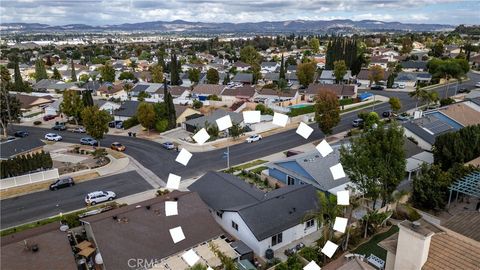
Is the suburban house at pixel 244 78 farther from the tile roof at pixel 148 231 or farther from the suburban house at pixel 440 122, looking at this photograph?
the tile roof at pixel 148 231

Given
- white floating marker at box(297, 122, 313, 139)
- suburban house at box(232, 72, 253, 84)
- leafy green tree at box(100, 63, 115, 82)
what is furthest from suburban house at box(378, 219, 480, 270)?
leafy green tree at box(100, 63, 115, 82)

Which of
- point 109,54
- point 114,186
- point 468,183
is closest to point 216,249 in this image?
point 114,186

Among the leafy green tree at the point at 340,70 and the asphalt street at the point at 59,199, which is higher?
the leafy green tree at the point at 340,70

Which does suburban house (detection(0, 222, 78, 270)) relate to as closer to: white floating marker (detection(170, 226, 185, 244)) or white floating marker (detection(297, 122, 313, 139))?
white floating marker (detection(170, 226, 185, 244))

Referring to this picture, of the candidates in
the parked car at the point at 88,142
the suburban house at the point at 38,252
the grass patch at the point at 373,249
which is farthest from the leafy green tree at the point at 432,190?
the parked car at the point at 88,142

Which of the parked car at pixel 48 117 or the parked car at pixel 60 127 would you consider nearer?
the parked car at pixel 60 127
